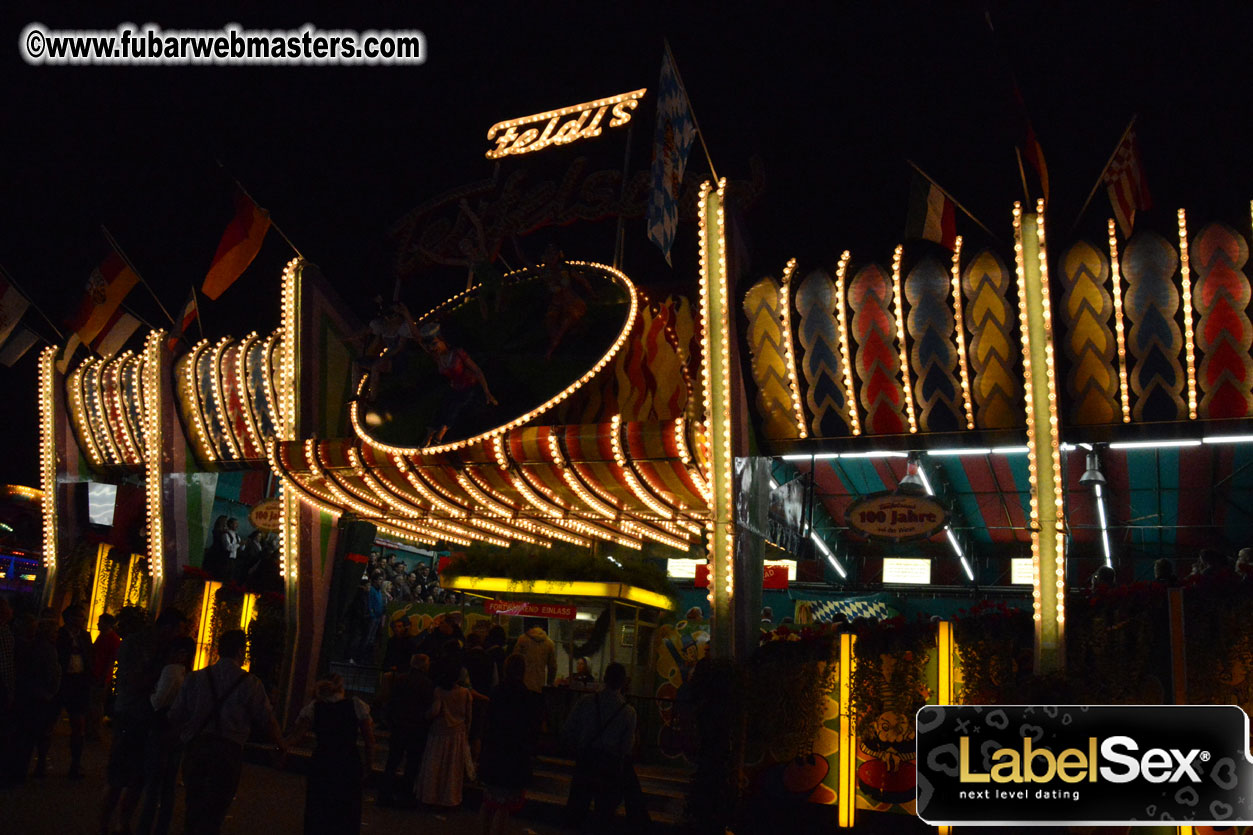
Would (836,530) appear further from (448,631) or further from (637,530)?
(448,631)

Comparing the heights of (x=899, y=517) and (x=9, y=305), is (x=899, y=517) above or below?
below

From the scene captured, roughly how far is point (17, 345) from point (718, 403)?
15888 millimetres

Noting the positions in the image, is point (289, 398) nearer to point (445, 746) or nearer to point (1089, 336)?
point (445, 746)

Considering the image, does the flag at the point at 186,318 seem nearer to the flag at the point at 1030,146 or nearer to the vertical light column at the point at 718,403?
the vertical light column at the point at 718,403

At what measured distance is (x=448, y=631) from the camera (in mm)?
14867

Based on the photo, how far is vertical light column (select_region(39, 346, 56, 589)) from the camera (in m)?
21.3

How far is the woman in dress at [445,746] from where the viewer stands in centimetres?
1110

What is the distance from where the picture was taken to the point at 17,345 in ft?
70.1

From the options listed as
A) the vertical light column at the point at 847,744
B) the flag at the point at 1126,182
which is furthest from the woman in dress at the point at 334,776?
the flag at the point at 1126,182

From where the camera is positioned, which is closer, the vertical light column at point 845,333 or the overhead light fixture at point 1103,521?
the vertical light column at point 845,333

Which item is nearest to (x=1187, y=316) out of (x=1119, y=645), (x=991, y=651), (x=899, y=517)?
(x=1119, y=645)

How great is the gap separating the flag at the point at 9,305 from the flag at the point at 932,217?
1691 cm

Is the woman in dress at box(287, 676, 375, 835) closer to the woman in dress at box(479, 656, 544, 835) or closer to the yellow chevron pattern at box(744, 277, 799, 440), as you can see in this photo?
the woman in dress at box(479, 656, 544, 835)

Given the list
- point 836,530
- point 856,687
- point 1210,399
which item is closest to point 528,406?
point 856,687
